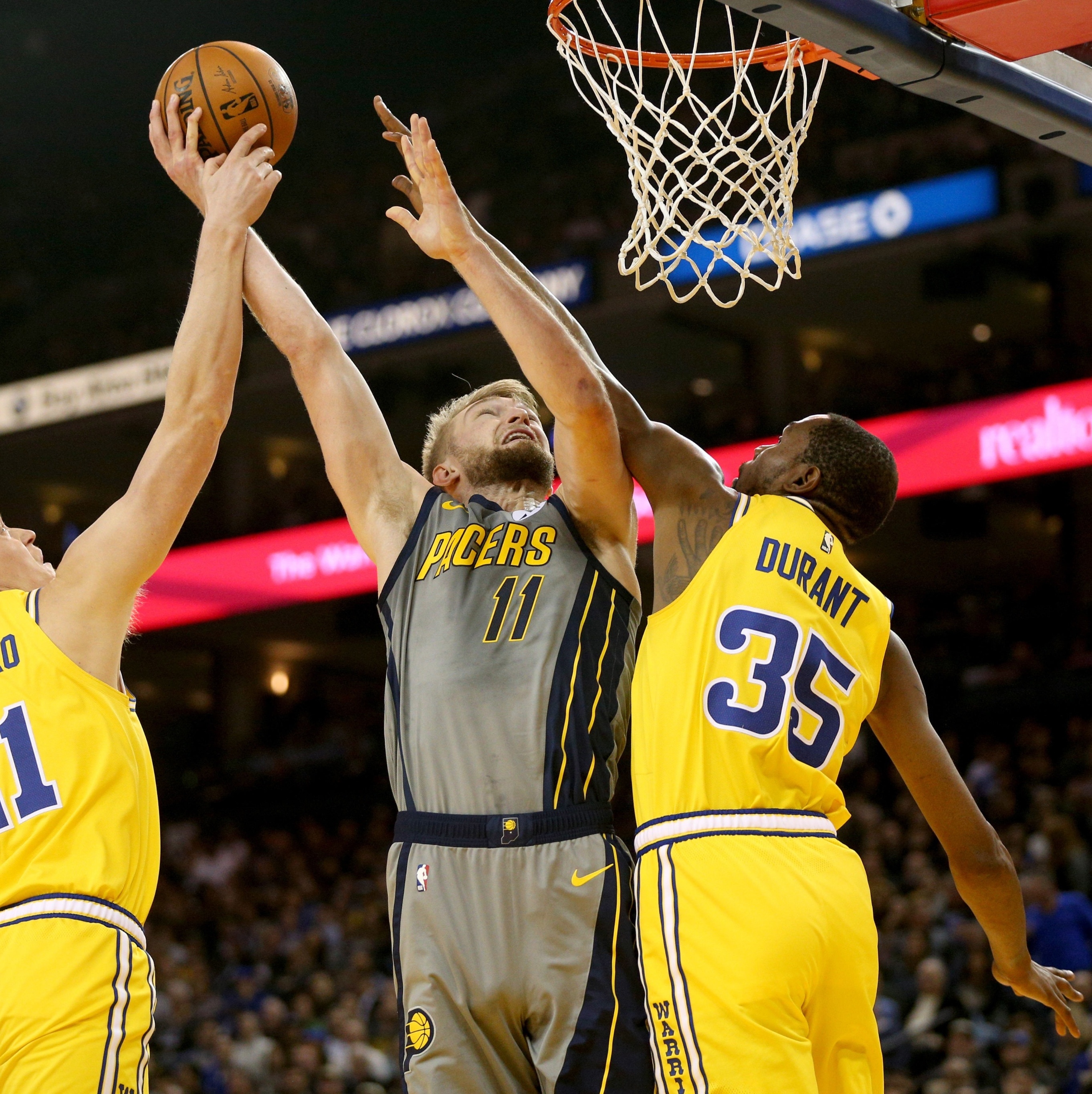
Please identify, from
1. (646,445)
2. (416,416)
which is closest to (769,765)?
(646,445)

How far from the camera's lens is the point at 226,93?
12.5 ft

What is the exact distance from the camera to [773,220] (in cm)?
492

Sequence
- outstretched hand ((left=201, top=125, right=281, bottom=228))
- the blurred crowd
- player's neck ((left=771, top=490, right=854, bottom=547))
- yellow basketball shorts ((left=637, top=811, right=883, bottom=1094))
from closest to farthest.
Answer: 1. yellow basketball shorts ((left=637, top=811, right=883, bottom=1094))
2. player's neck ((left=771, top=490, right=854, bottom=547))
3. outstretched hand ((left=201, top=125, right=281, bottom=228))
4. the blurred crowd

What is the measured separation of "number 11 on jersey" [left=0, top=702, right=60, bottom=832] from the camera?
317 cm

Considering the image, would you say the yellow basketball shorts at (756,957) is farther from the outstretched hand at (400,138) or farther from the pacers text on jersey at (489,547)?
the outstretched hand at (400,138)

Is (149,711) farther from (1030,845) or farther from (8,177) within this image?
(1030,845)

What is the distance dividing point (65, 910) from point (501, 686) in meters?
1.02

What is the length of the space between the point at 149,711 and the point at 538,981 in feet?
71.0

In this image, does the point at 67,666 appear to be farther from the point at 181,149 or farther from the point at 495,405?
the point at 181,149


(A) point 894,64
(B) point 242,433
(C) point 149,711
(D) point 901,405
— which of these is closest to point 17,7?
(B) point 242,433

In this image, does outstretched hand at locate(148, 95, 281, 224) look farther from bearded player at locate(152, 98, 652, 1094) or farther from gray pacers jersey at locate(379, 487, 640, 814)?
gray pacers jersey at locate(379, 487, 640, 814)

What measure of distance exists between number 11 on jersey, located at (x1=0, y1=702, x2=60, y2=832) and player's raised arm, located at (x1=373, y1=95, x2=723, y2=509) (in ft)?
4.66

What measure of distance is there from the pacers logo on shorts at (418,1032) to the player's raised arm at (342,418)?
3.30ft

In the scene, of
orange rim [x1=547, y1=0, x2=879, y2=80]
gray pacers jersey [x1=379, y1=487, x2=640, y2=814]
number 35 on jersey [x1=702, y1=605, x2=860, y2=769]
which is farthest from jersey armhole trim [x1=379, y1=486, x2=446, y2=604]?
orange rim [x1=547, y1=0, x2=879, y2=80]
